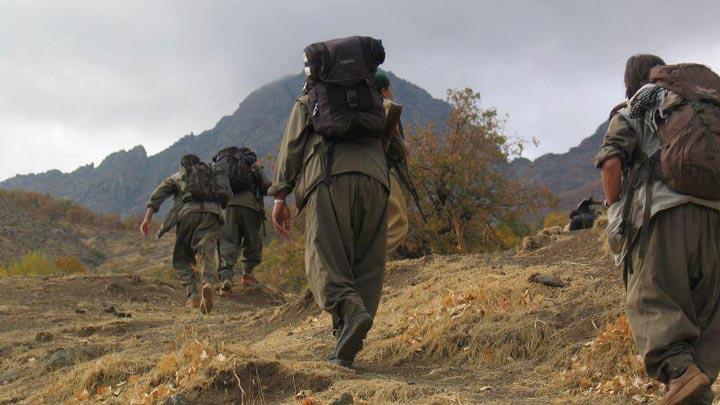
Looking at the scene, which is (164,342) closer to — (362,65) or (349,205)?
(349,205)

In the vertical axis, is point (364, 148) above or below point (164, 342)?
above

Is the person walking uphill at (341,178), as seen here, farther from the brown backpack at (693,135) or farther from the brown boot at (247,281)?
the brown boot at (247,281)

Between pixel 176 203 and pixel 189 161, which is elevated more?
pixel 189 161

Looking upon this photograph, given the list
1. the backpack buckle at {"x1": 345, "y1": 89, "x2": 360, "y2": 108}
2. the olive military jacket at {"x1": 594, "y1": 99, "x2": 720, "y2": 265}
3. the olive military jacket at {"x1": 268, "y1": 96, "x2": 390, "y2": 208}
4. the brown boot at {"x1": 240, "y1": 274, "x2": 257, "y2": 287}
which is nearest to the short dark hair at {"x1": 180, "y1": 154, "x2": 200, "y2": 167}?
the brown boot at {"x1": 240, "y1": 274, "x2": 257, "y2": 287}

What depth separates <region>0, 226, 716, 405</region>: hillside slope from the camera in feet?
14.3

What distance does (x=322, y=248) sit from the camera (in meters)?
4.97

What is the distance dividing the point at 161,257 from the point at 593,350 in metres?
43.1

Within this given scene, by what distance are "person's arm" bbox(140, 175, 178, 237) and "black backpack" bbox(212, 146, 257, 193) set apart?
866mm

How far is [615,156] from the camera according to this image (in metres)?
3.94

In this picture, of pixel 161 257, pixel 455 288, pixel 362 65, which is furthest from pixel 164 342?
pixel 161 257

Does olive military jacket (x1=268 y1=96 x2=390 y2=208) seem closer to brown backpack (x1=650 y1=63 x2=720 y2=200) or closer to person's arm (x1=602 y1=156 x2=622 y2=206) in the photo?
person's arm (x1=602 y1=156 x2=622 y2=206)

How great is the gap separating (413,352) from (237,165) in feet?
21.0

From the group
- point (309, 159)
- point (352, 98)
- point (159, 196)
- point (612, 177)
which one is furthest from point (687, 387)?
point (159, 196)

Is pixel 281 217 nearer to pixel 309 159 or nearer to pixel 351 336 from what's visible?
pixel 309 159
